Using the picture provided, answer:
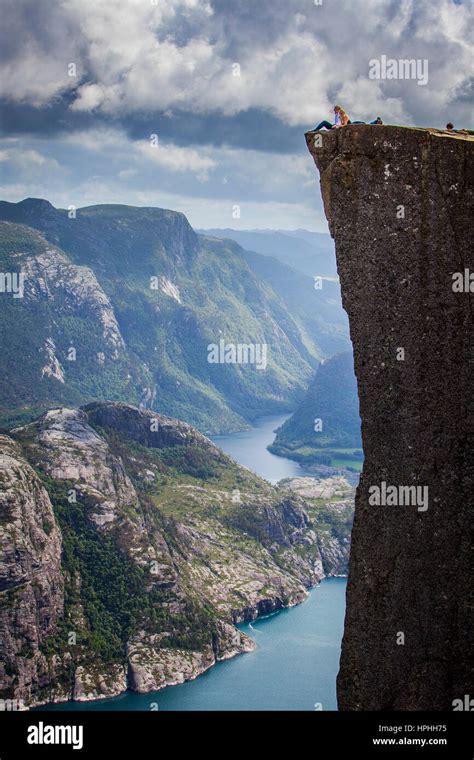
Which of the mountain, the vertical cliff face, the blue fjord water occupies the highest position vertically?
the vertical cliff face

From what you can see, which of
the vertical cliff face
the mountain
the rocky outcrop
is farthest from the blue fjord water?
the vertical cliff face

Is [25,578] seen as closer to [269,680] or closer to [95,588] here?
[95,588]

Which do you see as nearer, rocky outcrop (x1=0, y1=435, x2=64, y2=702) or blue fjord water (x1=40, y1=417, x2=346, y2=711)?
blue fjord water (x1=40, y1=417, x2=346, y2=711)

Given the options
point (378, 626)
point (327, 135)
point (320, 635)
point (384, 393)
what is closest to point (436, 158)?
point (327, 135)

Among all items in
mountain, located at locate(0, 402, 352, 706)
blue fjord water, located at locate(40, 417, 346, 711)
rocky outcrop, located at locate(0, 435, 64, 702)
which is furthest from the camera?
mountain, located at locate(0, 402, 352, 706)

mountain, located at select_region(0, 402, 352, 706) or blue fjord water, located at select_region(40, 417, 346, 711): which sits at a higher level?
mountain, located at select_region(0, 402, 352, 706)

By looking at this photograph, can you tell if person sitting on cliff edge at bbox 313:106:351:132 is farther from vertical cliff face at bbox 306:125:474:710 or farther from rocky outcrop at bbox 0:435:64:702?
rocky outcrop at bbox 0:435:64:702

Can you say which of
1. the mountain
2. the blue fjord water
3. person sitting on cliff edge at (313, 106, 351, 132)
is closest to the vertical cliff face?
person sitting on cliff edge at (313, 106, 351, 132)

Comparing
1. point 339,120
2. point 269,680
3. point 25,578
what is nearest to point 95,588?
point 25,578

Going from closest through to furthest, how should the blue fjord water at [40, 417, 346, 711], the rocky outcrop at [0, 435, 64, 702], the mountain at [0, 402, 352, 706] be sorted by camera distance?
the blue fjord water at [40, 417, 346, 711] < the rocky outcrop at [0, 435, 64, 702] < the mountain at [0, 402, 352, 706]
